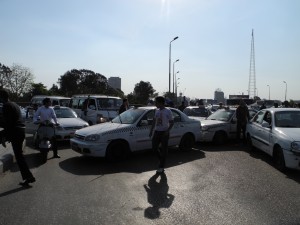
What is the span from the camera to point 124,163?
908 cm

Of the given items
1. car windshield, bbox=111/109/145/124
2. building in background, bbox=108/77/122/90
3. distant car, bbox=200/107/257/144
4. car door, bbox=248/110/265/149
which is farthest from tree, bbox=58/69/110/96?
car windshield, bbox=111/109/145/124

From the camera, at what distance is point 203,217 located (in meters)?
5.04

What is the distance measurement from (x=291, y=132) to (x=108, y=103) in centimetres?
984

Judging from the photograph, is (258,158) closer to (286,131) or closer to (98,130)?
(286,131)

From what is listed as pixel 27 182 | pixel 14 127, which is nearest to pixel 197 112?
pixel 27 182

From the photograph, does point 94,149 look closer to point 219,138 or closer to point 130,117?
point 130,117

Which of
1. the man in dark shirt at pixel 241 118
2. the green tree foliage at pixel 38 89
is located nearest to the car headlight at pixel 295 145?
the man in dark shirt at pixel 241 118

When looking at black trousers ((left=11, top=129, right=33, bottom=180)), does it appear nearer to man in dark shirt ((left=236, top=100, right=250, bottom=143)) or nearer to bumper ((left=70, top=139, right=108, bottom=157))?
bumper ((left=70, top=139, right=108, bottom=157))

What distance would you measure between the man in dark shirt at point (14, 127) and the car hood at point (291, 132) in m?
5.79

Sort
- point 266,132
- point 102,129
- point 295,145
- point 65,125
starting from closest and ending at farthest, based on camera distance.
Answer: point 295,145 → point 102,129 → point 266,132 → point 65,125

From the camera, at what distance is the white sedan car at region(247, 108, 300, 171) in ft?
25.1

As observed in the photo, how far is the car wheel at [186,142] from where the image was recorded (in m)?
11.1

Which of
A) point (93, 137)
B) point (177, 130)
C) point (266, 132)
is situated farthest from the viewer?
point (177, 130)

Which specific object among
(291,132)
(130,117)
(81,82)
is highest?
(81,82)
